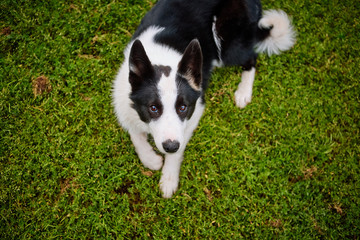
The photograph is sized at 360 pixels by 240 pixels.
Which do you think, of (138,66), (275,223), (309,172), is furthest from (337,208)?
(138,66)

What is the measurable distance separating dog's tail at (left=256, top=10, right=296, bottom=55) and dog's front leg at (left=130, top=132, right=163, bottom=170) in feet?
7.31

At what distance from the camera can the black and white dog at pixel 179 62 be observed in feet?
8.29

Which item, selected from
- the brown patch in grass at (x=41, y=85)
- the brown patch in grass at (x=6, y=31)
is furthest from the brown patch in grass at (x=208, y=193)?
the brown patch in grass at (x=6, y=31)

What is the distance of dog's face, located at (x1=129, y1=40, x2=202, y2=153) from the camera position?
247 centimetres

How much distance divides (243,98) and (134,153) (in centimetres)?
179

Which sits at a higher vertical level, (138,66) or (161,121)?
(138,66)

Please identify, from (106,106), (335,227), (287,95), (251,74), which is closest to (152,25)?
(106,106)

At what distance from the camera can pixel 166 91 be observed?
249 centimetres

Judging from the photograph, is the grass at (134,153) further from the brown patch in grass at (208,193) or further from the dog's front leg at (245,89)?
the dog's front leg at (245,89)

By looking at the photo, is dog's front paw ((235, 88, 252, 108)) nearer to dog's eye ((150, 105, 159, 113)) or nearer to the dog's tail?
the dog's tail

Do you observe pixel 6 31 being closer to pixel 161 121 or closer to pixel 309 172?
pixel 161 121

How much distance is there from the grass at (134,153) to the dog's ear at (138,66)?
4.03 ft

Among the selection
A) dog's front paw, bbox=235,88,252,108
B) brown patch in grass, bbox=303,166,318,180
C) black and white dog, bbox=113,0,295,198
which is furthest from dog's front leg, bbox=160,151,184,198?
brown patch in grass, bbox=303,166,318,180

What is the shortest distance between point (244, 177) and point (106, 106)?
85.5 inches
